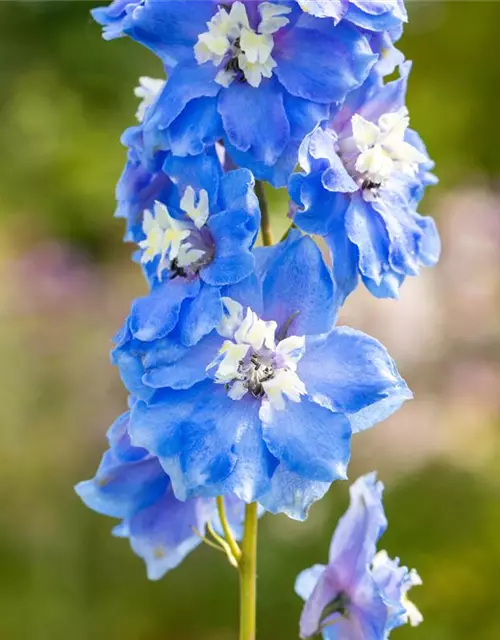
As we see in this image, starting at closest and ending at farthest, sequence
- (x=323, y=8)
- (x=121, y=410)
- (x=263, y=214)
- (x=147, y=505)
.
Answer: (x=323, y=8), (x=263, y=214), (x=147, y=505), (x=121, y=410)

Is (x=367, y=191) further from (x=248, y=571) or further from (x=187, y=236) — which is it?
(x=248, y=571)

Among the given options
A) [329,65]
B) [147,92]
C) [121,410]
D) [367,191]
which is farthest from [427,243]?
[121,410]

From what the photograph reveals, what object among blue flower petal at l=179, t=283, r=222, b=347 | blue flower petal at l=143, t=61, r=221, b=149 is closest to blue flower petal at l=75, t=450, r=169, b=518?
blue flower petal at l=179, t=283, r=222, b=347

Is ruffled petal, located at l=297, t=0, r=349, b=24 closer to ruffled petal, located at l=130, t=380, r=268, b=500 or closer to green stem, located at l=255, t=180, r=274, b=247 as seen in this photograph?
green stem, located at l=255, t=180, r=274, b=247

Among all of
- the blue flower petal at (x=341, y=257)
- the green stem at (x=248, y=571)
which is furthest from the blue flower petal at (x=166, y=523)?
the blue flower petal at (x=341, y=257)

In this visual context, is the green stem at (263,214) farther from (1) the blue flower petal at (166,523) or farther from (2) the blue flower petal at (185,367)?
(1) the blue flower petal at (166,523)

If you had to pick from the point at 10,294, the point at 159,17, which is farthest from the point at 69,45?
the point at 159,17

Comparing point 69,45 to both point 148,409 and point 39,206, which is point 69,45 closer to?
point 39,206
